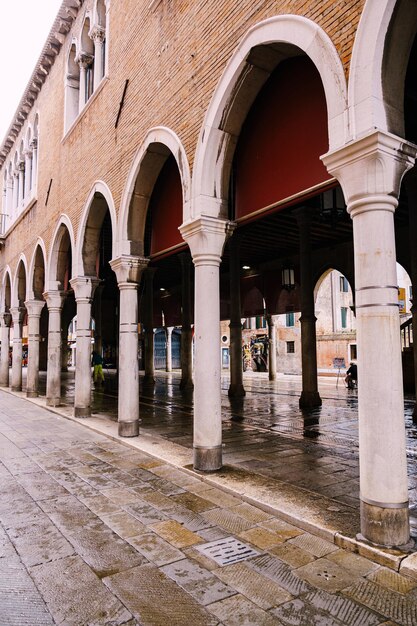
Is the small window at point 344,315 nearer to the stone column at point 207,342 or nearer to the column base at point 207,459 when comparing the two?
the stone column at point 207,342

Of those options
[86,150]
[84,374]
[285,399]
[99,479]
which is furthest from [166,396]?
[99,479]

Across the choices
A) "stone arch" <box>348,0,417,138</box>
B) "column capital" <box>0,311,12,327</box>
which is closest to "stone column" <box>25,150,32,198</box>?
"column capital" <box>0,311,12,327</box>

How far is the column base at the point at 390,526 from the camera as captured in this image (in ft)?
10.5

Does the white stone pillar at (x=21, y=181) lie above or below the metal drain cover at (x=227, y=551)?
above

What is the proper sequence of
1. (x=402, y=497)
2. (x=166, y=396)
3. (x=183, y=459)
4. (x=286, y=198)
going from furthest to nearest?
1. (x=166, y=396)
2. (x=183, y=459)
3. (x=286, y=198)
4. (x=402, y=497)

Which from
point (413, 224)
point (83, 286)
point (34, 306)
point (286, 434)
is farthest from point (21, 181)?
point (286, 434)

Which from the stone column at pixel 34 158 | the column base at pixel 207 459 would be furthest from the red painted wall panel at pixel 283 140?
the stone column at pixel 34 158

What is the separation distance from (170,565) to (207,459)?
2253 millimetres

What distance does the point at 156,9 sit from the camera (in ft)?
22.8

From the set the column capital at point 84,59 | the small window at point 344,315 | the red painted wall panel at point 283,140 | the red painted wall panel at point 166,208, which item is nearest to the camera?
the red painted wall panel at point 283,140

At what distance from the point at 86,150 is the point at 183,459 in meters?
7.27

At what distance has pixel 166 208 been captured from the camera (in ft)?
24.4

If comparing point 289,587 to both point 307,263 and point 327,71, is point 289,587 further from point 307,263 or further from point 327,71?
point 307,263

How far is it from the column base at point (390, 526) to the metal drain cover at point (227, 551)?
0.90 m
